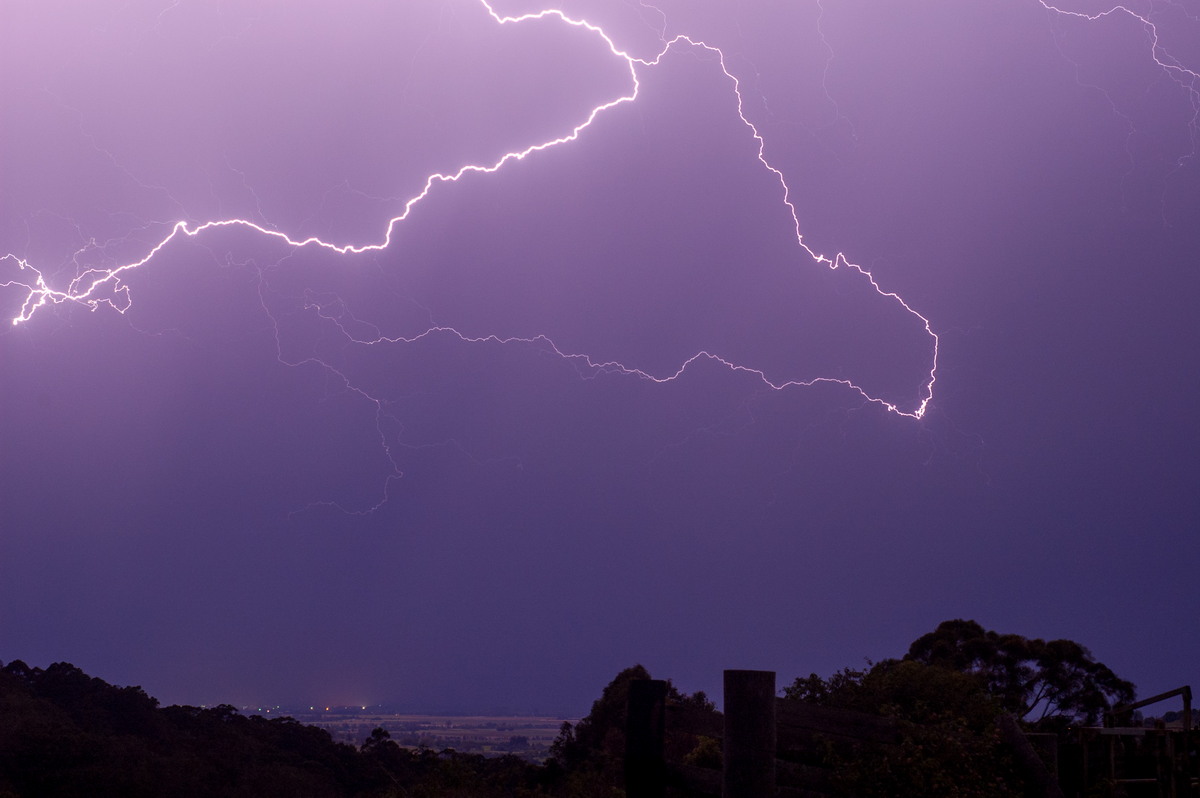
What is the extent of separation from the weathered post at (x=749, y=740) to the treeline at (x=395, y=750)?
0.19 meters

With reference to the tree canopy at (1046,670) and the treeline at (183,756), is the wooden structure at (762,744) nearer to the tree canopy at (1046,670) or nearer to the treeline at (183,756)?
the treeline at (183,756)

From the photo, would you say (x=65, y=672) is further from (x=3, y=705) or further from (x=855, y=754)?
(x=855, y=754)

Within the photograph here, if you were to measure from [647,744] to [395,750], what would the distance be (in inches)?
312

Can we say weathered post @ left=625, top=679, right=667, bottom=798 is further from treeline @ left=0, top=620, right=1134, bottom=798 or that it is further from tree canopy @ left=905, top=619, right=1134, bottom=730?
tree canopy @ left=905, top=619, right=1134, bottom=730

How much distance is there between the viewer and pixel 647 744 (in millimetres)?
4379

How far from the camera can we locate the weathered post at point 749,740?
4250 millimetres

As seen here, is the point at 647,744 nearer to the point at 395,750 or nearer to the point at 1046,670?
the point at 395,750

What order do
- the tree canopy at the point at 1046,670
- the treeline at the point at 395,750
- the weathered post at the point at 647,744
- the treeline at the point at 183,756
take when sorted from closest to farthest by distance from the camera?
the weathered post at the point at 647,744, the treeline at the point at 395,750, the treeline at the point at 183,756, the tree canopy at the point at 1046,670

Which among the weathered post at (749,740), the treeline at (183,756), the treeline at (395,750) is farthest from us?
the treeline at (183,756)

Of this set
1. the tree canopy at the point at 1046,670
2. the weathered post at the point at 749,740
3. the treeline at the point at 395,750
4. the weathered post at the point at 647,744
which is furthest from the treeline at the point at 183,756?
the tree canopy at the point at 1046,670

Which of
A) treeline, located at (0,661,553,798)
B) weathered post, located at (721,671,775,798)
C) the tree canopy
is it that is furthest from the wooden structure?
the tree canopy

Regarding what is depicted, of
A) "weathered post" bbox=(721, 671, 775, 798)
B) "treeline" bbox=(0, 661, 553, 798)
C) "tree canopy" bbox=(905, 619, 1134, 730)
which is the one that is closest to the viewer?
"weathered post" bbox=(721, 671, 775, 798)

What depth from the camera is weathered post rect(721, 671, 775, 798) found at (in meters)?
4.25

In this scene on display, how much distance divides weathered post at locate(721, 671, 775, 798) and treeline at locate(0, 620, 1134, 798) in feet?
0.61
